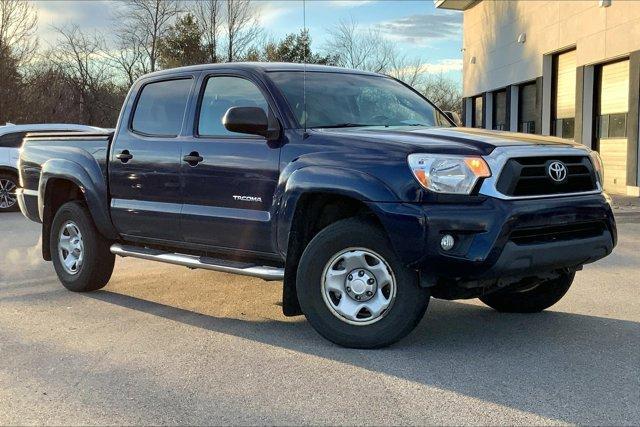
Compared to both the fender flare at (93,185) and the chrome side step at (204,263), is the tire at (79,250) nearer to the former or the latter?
the fender flare at (93,185)

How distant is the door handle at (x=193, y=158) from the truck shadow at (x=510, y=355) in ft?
4.09

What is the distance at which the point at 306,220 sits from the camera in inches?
185

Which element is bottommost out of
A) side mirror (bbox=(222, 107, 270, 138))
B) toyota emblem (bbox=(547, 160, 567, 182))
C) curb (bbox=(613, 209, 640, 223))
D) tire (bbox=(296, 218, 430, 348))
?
curb (bbox=(613, 209, 640, 223))

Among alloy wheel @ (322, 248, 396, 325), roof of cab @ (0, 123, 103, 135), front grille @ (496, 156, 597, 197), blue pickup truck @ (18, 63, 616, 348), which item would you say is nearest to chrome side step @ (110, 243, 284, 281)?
blue pickup truck @ (18, 63, 616, 348)

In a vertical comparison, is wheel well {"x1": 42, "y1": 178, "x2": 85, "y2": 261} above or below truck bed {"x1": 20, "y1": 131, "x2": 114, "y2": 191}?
below

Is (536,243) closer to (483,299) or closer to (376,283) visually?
(376,283)

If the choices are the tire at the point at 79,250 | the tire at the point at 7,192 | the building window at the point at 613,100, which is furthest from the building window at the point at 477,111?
the tire at the point at 79,250

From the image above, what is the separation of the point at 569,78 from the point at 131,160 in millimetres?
16165

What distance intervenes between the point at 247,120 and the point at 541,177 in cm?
199

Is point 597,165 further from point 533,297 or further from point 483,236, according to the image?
point 483,236

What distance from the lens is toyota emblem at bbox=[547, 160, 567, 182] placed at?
4285 millimetres

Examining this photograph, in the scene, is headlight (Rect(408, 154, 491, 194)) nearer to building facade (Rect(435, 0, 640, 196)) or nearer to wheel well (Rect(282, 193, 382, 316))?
wheel well (Rect(282, 193, 382, 316))

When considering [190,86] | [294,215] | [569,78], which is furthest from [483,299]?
[569,78]

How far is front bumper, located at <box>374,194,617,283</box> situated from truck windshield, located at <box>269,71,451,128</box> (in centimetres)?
115
